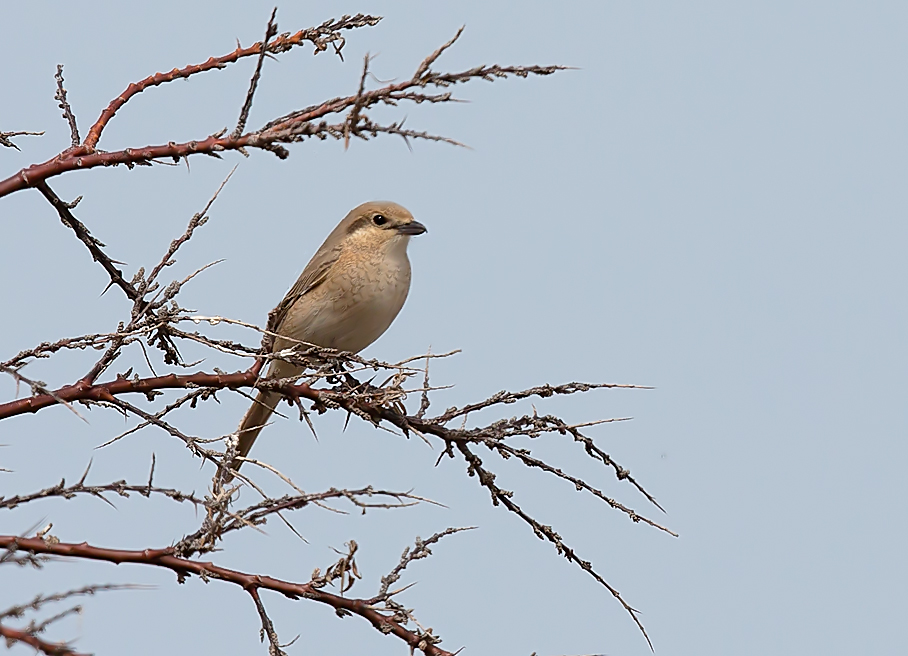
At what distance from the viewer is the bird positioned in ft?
21.5

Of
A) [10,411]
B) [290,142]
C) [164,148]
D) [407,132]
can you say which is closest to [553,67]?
[407,132]

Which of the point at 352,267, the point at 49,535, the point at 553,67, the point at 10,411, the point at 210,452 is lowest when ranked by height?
the point at 49,535

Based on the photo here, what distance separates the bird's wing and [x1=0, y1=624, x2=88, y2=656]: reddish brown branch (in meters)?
3.15

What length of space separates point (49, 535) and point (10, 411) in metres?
0.90

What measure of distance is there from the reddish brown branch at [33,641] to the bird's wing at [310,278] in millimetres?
3152

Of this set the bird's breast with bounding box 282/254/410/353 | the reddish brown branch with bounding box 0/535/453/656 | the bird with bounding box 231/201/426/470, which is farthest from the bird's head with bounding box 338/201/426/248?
the reddish brown branch with bounding box 0/535/453/656

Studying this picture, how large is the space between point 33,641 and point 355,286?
3279 millimetres

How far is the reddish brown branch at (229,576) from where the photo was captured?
174 inches

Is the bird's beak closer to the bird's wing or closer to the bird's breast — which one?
the bird's breast

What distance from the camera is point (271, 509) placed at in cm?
448

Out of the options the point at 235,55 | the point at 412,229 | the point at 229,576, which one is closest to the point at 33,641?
the point at 229,576

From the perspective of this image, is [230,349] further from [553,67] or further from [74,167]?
[553,67]

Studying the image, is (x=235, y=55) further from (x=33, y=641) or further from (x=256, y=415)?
(x=33, y=641)

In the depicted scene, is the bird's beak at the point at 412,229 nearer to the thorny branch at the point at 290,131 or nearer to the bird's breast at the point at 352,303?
the bird's breast at the point at 352,303
